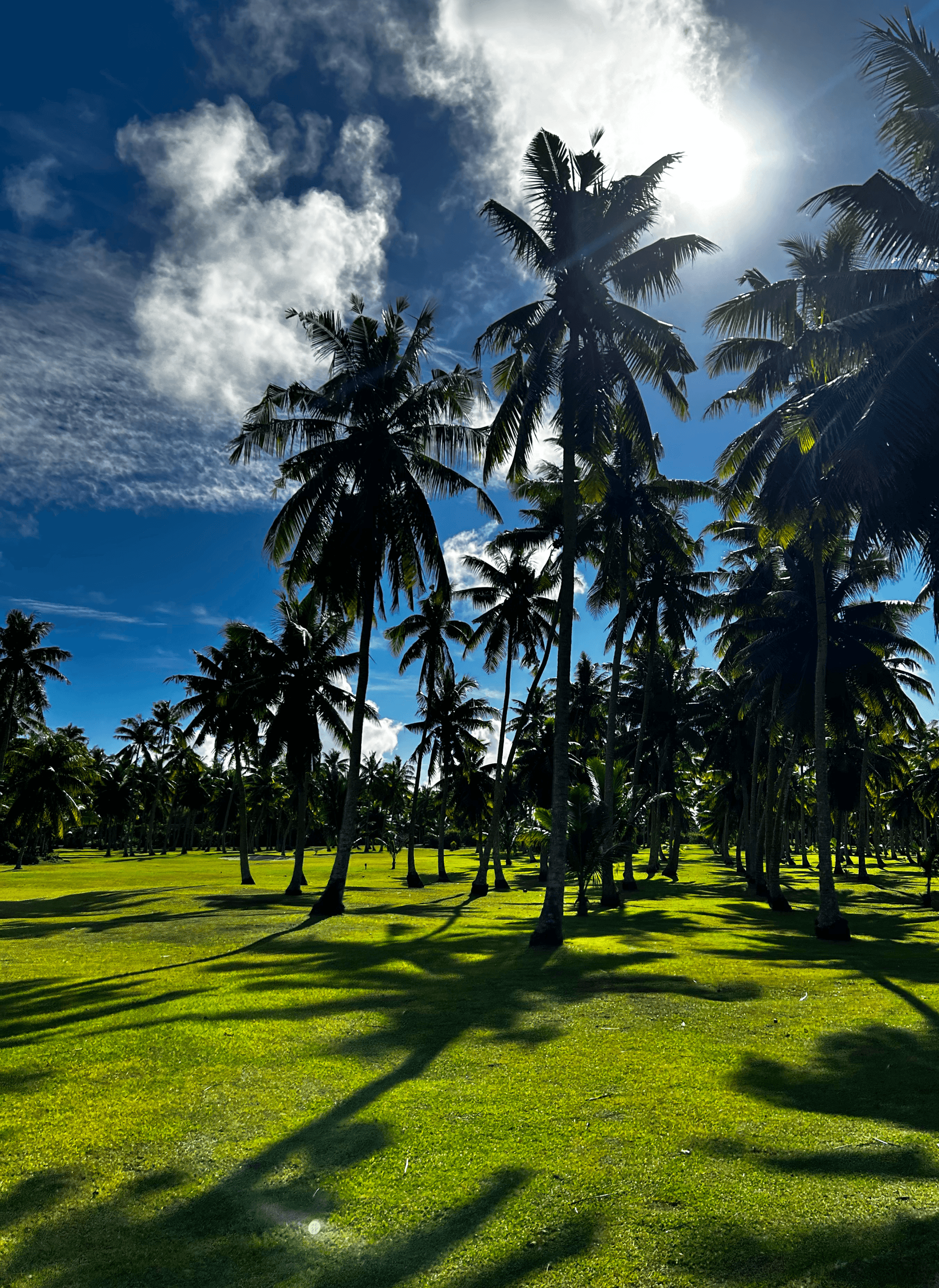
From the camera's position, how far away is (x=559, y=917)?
15.8m

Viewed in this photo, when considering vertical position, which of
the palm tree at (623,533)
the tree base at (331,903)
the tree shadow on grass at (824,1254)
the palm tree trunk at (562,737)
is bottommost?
the tree base at (331,903)

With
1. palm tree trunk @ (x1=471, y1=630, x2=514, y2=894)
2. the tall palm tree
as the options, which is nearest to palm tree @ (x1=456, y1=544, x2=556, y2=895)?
palm tree trunk @ (x1=471, y1=630, x2=514, y2=894)

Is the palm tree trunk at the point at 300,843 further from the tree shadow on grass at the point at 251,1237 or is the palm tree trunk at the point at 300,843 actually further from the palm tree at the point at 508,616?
the tree shadow on grass at the point at 251,1237

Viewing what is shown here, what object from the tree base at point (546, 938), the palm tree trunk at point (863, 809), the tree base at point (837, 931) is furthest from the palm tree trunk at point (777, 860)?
the tree base at point (546, 938)

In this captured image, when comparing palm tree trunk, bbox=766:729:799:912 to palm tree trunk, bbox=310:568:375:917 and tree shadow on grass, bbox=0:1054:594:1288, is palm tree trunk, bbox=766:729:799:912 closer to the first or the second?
palm tree trunk, bbox=310:568:375:917

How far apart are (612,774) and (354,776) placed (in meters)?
9.19

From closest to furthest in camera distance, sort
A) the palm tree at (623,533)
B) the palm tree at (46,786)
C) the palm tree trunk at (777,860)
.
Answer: the palm tree at (623,533)
the palm tree trunk at (777,860)
the palm tree at (46,786)

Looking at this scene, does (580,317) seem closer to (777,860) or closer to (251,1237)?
(251,1237)

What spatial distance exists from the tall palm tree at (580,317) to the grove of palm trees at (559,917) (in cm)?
9

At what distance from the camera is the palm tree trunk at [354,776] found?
69.9 feet

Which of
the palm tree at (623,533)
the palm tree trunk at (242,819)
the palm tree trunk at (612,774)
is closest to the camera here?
the palm tree trunk at (612,774)

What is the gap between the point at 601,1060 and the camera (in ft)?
24.5

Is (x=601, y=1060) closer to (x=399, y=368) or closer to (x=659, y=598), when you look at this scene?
(x=399, y=368)

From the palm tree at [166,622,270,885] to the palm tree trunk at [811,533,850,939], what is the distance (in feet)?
70.7
